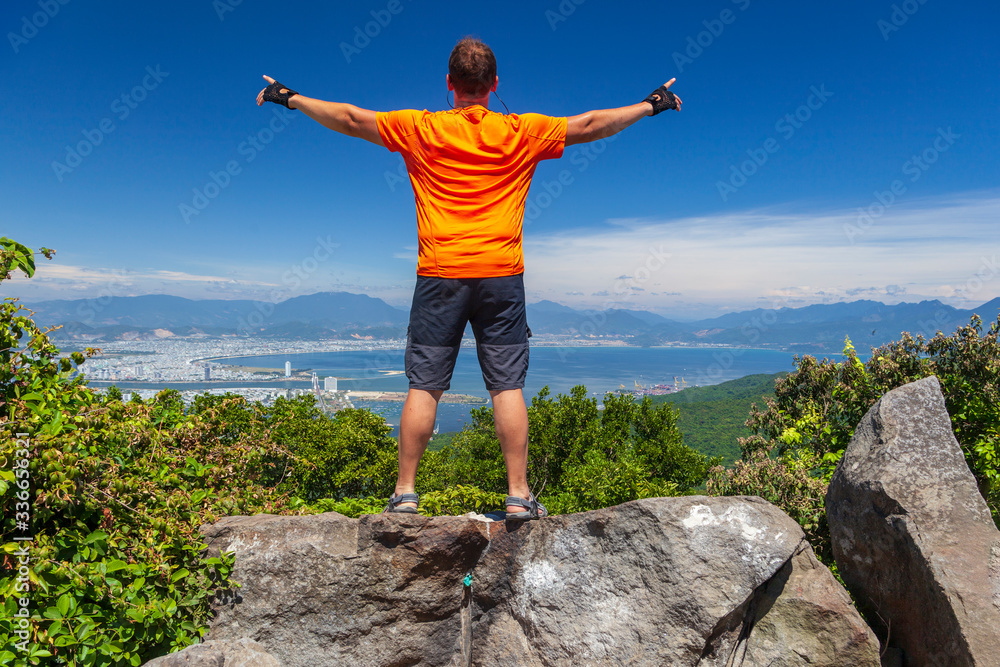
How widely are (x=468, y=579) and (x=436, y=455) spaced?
915 cm

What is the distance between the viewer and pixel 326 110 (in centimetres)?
321

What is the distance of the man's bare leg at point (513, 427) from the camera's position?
127 inches

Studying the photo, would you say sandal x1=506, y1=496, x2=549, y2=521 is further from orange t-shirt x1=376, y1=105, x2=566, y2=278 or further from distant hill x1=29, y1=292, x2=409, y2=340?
distant hill x1=29, y1=292, x2=409, y2=340

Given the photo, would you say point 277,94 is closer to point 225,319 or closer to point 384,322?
point 384,322

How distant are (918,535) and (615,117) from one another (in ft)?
10.3

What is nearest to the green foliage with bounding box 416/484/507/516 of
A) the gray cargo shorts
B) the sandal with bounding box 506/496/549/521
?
the sandal with bounding box 506/496/549/521

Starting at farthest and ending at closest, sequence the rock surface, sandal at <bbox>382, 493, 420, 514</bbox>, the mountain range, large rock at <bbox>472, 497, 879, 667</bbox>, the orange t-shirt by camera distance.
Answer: the mountain range < sandal at <bbox>382, 493, 420, 514</bbox> < the orange t-shirt < large rock at <bbox>472, 497, 879, 667</bbox> < the rock surface

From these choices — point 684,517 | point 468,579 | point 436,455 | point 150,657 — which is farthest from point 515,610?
point 436,455

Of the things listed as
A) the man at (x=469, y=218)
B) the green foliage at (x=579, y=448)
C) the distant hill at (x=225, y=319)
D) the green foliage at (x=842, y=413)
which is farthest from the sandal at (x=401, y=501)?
the distant hill at (x=225, y=319)

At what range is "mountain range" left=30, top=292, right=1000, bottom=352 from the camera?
209 feet

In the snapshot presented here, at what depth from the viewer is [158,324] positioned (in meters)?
98.6

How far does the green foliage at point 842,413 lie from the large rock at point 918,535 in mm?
2335

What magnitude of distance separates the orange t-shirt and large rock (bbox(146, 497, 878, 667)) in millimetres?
1612

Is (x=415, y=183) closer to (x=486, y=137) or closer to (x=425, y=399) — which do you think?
(x=486, y=137)
